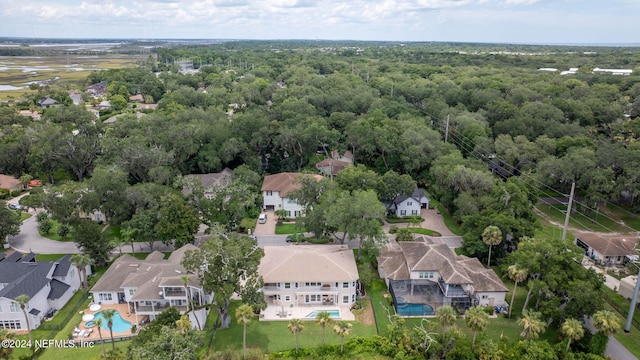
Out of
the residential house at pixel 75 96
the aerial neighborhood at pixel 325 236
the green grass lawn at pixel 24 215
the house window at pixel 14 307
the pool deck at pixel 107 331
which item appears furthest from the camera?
the residential house at pixel 75 96

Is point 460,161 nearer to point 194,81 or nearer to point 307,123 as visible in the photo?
point 307,123

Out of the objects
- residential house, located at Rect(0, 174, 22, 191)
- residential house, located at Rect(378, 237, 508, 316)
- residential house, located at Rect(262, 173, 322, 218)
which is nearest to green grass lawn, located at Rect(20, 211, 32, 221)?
residential house, located at Rect(0, 174, 22, 191)

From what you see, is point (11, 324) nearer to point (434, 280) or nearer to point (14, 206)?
point (14, 206)

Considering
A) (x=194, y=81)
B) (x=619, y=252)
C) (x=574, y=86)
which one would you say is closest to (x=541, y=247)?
(x=619, y=252)

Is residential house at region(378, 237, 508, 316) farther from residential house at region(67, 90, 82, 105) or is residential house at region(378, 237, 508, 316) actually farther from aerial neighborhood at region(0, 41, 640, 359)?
residential house at region(67, 90, 82, 105)

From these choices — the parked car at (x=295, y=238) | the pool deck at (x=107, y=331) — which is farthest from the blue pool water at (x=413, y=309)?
the pool deck at (x=107, y=331)

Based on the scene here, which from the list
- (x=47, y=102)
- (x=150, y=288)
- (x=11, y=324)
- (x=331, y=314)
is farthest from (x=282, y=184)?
(x=47, y=102)

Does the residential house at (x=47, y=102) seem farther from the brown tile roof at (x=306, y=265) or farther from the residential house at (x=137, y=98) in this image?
the brown tile roof at (x=306, y=265)
